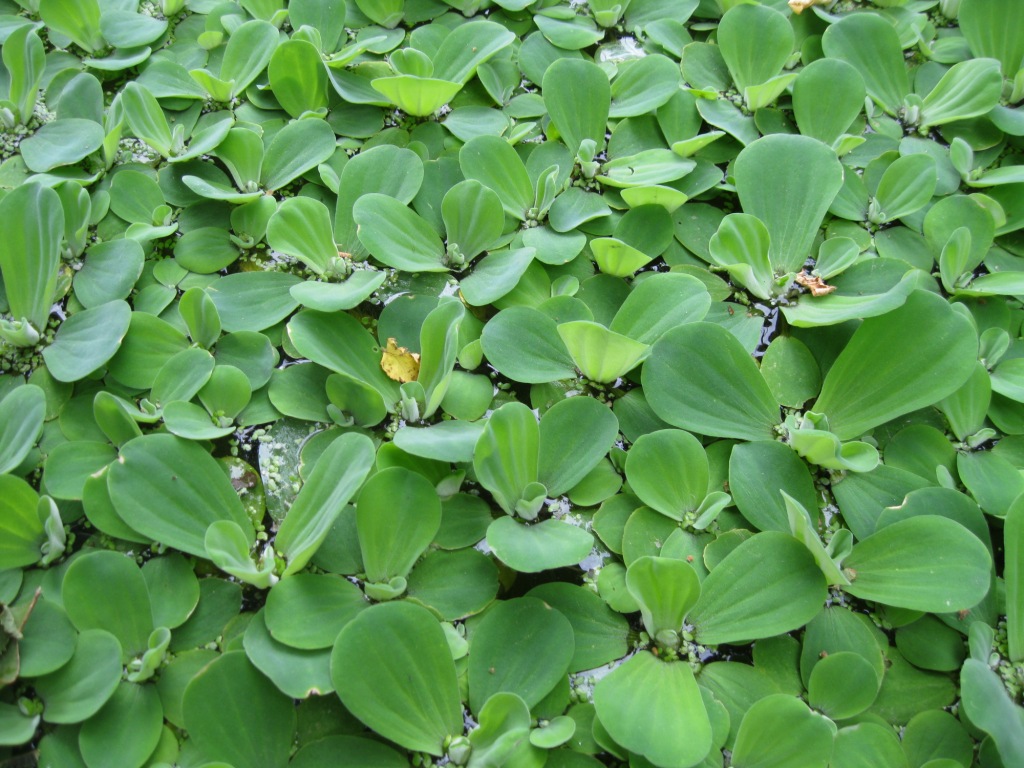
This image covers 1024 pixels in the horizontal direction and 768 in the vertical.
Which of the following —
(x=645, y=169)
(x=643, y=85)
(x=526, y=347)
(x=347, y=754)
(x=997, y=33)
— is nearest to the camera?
(x=347, y=754)

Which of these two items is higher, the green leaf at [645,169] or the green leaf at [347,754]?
the green leaf at [645,169]

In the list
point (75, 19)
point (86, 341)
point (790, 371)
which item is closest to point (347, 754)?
point (86, 341)

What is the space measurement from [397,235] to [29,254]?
626 mm

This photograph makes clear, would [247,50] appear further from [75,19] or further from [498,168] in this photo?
[498,168]

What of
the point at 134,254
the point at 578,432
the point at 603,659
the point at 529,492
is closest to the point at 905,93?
the point at 578,432

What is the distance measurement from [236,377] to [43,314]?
0.37 meters

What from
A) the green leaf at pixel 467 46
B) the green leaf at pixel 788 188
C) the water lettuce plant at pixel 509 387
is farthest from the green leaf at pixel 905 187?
the green leaf at pixel 467 46

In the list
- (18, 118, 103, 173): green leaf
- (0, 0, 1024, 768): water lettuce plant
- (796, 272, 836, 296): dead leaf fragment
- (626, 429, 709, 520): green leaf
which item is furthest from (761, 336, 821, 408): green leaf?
(18, 118, 103, 173): green leaf

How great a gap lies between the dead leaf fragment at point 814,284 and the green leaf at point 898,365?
121mm

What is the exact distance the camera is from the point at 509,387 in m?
1.31

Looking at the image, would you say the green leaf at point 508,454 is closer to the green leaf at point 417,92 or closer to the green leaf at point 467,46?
the green leaf at point 417,92

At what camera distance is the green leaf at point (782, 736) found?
95cm

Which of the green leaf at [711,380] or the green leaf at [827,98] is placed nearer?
the green leaf at [711,380]

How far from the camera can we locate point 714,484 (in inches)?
47.4
